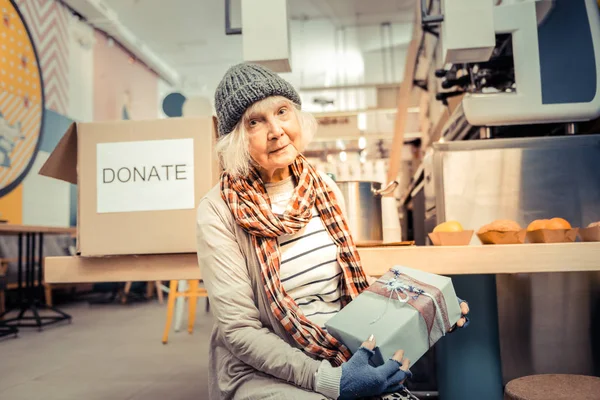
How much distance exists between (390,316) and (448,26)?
0.90 meters

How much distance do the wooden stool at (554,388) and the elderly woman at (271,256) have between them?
268 millimetres

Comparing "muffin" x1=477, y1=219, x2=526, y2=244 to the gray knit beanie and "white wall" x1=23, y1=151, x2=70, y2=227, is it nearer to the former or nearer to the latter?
the gray knit beanie

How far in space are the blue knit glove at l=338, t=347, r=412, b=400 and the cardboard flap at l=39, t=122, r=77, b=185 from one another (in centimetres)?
98

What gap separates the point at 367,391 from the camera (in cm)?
92

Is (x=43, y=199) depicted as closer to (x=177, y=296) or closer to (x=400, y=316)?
(x=177, y=296)

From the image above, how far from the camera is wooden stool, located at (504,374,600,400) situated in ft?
3.48

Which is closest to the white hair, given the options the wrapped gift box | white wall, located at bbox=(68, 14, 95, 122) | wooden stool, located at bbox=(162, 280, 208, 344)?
the wrapped gift box

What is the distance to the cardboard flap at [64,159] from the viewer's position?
4.44 ft

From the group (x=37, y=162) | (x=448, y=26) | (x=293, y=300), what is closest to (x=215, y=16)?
(x=37, y=162)

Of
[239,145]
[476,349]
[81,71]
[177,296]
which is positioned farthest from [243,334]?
[81,71]

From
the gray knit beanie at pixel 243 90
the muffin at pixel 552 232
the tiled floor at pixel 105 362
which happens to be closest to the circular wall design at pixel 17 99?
the tiled floor at pixel 105 362

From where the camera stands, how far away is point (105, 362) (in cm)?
305

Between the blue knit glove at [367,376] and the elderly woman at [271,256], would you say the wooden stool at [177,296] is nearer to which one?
the elderly woman at [271,256]

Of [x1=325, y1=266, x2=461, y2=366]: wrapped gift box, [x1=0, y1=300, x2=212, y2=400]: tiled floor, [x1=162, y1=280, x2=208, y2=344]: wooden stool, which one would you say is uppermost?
[x1=325, y1=266, x2=461, y2=366]: wrapped gift box
